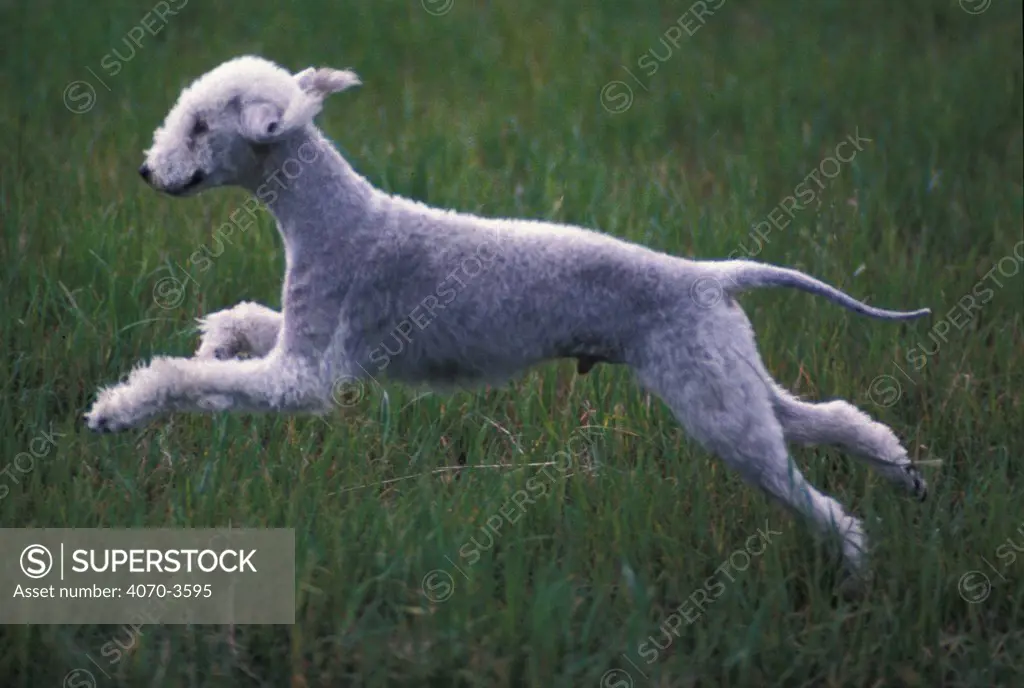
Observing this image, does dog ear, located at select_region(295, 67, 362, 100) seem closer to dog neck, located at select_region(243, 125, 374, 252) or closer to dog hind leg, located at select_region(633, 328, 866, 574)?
dog neck, located at select_region(243, 125, 374, 252)

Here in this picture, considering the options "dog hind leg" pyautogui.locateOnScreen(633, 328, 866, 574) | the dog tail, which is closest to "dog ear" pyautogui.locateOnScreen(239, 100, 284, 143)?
"dog hind leg" pyautogui.locateOnScreen(633, 328, 866, 574)

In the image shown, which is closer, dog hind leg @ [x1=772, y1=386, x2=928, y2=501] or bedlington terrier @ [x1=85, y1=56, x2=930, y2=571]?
bedlington terrier @ [x1=85, y1=56, x2=930, y2=571]

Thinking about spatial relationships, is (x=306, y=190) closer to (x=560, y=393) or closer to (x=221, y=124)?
(x=221, y=124)

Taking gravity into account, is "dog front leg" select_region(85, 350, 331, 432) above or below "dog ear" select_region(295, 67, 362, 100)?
below

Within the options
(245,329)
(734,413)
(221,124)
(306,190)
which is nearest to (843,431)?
(734,413)

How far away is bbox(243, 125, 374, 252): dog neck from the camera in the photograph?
13.5 feet

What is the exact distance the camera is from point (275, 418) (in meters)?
4.82

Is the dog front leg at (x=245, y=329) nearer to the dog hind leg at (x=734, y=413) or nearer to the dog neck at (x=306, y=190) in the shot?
the dog neck at (x=306, y=190)

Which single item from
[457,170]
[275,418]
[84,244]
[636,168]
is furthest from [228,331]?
[636,168]

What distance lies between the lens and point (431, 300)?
13.6ft

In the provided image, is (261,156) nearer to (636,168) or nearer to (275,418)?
(275,418)

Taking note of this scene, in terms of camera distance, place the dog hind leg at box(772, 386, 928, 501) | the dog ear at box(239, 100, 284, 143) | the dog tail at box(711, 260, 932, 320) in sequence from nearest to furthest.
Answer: the dog ear at box(239, 100, 284, 143) → the dog tail at box(711, 260, 932, 320) → the dog hind leg at box(772, 386, 928, 501)

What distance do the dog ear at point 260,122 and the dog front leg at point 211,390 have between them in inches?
28.4

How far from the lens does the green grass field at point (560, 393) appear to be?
12.1 feet
